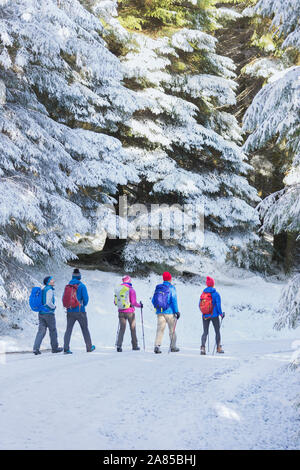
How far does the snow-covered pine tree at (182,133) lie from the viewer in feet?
57.3

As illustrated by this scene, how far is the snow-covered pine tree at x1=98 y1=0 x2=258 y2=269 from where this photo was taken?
1747cm

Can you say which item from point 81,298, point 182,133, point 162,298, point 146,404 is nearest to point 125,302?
point 162,298

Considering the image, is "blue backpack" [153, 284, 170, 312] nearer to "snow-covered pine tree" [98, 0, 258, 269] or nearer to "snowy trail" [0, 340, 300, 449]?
"snowy trail" [0, 340, 300, 449]

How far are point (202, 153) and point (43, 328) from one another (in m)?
11.1

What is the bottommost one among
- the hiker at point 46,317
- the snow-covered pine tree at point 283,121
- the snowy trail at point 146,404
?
the snowy trail at point 146,404

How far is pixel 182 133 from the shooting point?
18094 millimetres

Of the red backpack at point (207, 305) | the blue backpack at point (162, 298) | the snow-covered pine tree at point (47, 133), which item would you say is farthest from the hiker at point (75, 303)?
the red backpack at point (207, 305)

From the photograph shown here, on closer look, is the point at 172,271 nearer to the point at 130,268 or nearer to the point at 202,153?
the point at 130,268

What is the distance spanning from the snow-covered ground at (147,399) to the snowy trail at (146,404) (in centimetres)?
1

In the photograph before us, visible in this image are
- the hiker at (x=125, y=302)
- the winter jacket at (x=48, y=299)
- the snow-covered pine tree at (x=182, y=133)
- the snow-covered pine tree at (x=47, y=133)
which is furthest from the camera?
the snow-covered pine tree at (x=182, y=133)

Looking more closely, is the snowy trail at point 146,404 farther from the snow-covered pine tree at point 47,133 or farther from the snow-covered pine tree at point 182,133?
the snow-covered pine tree at point 182,133

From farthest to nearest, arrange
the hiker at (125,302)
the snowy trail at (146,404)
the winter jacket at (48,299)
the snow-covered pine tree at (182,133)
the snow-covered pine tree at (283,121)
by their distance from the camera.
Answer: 1. the snow-covered pine tree at (182,133)
2. the hiker at (125,302)
3. the winter jacket at (48,299)
4. the snow-covered pine tree at (283,121)
5. the snowy trail at (146,404)

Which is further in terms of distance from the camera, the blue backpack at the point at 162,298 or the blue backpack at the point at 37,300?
the blue backpack at the point at 162,298

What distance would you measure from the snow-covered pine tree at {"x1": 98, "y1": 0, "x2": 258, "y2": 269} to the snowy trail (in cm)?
866
